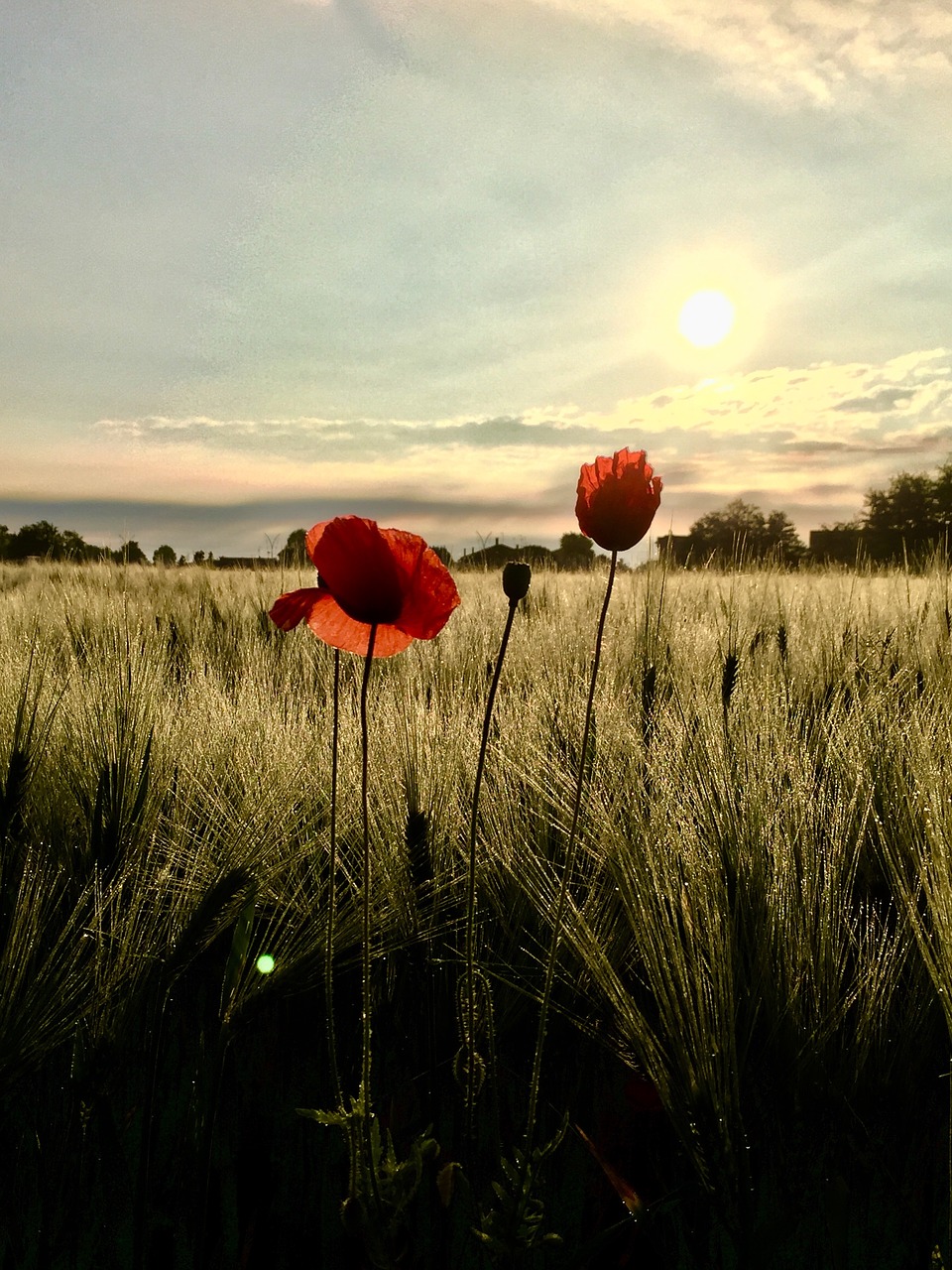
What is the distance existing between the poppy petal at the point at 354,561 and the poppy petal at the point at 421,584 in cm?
2

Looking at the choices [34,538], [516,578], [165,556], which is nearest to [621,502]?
[516,578]

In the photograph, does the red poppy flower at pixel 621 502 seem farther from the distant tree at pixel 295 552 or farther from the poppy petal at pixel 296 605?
the distant tree at pixel 295 552

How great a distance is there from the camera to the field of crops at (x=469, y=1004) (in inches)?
26.7

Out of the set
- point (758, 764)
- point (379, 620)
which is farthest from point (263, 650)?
point (379, 620)

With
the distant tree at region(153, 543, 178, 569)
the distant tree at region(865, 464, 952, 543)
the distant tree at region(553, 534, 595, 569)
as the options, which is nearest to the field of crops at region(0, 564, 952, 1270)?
the distant tree at region(153, 543, 178, 569)

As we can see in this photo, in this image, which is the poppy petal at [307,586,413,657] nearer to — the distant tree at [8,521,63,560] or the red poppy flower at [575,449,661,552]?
the red poppy flower at [575,449,661,552]

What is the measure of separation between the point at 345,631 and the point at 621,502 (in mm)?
262

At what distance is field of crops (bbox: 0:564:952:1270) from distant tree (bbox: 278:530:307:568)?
141 inches

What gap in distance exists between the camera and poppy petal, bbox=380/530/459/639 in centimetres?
67

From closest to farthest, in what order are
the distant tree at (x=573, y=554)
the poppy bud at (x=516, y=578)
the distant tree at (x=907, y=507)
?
the poppy bud at (x=516, y=578) → the distant tree at (x=573, y=554) → the distant tree at (x=907, y=507)

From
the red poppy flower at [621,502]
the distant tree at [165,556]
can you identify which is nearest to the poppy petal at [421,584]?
the red poppy flower at [621,502]

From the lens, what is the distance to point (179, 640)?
9.77 ft

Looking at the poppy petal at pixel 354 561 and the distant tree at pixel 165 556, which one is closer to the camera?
the poppy petal at pixel 354 561

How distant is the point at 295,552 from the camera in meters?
5.43
